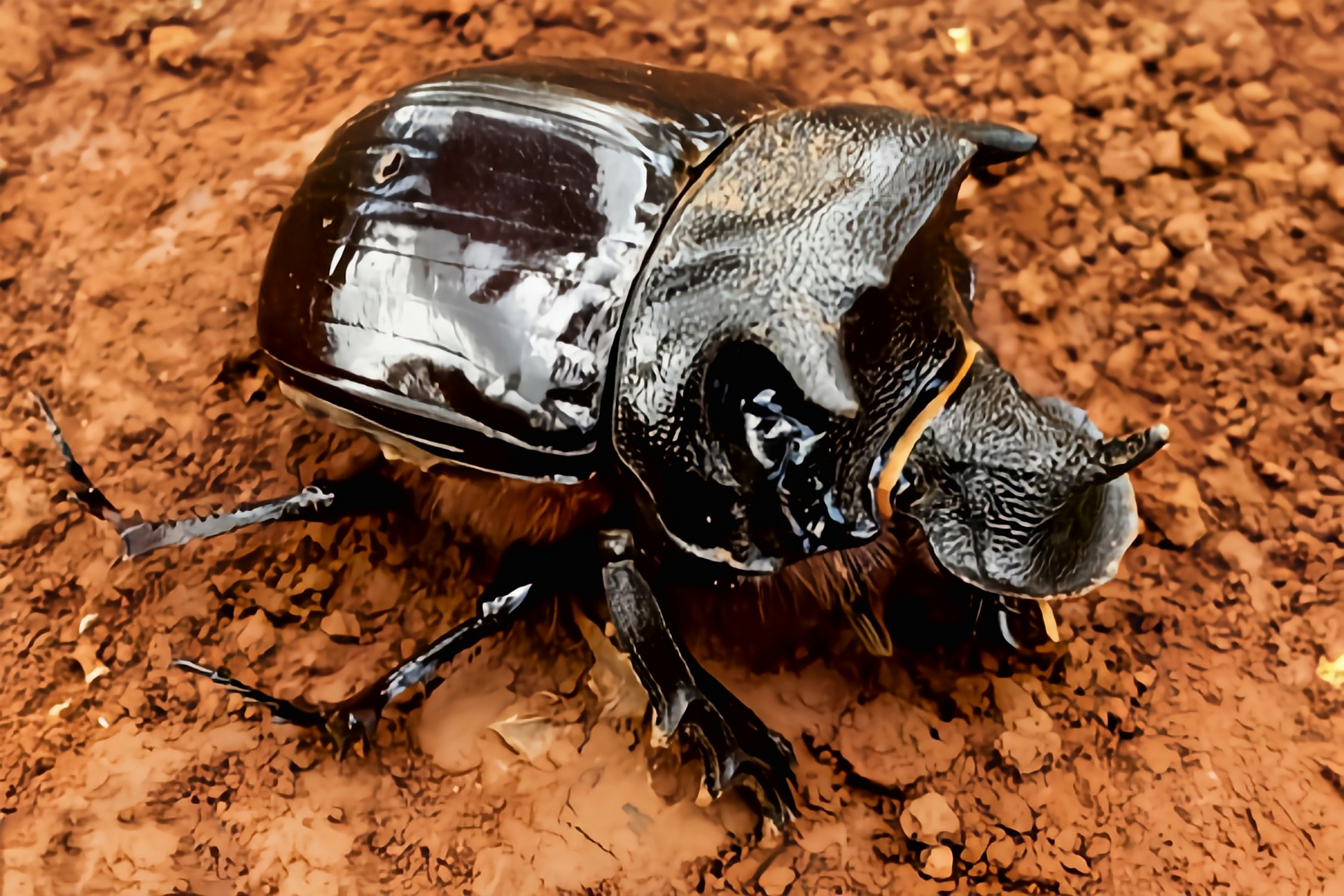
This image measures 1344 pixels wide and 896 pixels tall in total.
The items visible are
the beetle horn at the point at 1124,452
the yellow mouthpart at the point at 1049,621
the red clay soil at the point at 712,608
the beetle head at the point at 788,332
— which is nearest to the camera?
the beetle horn at the point at 1124,452

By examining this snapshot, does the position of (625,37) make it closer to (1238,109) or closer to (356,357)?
(356,357)

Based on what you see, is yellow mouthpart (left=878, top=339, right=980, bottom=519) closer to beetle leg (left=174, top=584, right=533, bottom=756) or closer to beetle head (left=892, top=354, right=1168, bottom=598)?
beetle head (left=892, top=354, right=1168, bottom=598)

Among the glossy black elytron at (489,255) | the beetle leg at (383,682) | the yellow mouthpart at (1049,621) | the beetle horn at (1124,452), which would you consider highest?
the glossy black elytron at (489,255)

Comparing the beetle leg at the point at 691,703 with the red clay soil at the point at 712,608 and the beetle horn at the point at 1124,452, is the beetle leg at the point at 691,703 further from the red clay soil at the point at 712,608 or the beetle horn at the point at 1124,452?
the beetle horn at the point at 1124,452

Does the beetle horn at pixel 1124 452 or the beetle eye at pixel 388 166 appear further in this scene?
the beetle eye at pixel 388 166

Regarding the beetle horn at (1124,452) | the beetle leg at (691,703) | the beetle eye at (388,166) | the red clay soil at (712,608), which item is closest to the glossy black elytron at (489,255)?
the beetle eye at (388,166)

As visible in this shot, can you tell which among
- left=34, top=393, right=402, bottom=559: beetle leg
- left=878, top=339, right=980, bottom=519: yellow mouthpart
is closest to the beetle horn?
left=878, top=339, right=980, bottom=519: yellow mouthpart

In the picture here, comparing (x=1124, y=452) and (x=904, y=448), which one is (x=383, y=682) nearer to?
(x=904, y=448)

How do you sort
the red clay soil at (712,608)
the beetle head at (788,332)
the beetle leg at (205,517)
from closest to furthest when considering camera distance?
the beetle head at (788,332), the red clay soil at (712,608), the beetle leg at (205,517)
